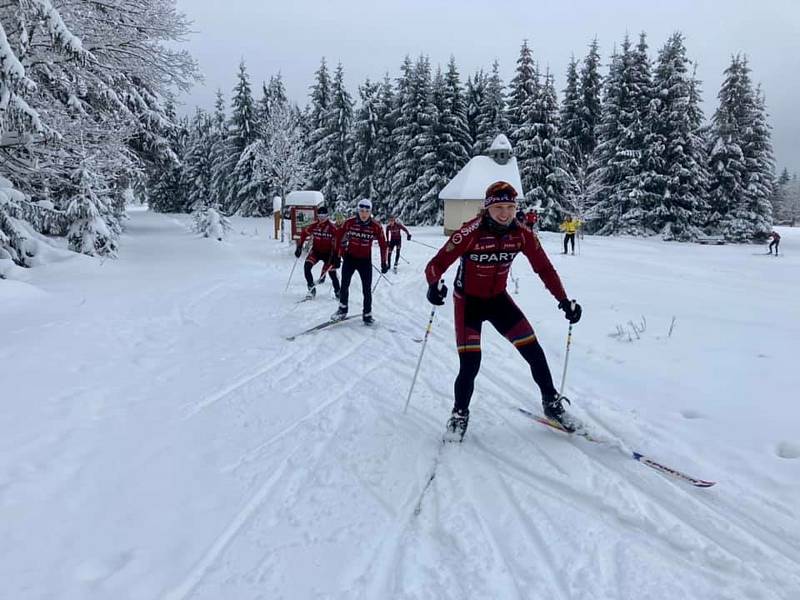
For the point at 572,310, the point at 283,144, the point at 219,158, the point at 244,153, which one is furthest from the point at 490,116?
the point at 572,310

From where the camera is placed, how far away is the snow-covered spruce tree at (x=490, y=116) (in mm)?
44031

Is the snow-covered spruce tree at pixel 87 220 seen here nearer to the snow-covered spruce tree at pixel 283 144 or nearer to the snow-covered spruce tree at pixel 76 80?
the snow-covered spruce tree at pixel 76 80

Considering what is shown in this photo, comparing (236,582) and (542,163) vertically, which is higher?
(542,163)

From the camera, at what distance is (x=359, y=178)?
156 ft

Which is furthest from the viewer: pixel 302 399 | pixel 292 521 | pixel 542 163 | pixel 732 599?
pixel 542 163

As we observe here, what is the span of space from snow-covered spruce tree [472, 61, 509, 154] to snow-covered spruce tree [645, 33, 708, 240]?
41.0 feet

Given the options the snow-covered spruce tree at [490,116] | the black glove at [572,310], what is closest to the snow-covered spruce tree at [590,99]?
the snow-covered spruce tree at [490,116]

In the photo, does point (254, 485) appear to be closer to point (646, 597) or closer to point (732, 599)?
point (646, 597)

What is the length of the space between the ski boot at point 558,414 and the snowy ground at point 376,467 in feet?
0.74

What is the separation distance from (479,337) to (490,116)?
44.3m

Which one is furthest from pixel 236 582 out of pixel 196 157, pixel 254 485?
pixel 196 157

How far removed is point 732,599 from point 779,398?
3267 mm

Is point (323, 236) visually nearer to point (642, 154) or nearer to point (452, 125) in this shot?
point (642, 154)

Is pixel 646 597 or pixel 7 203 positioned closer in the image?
pixel 646 597
